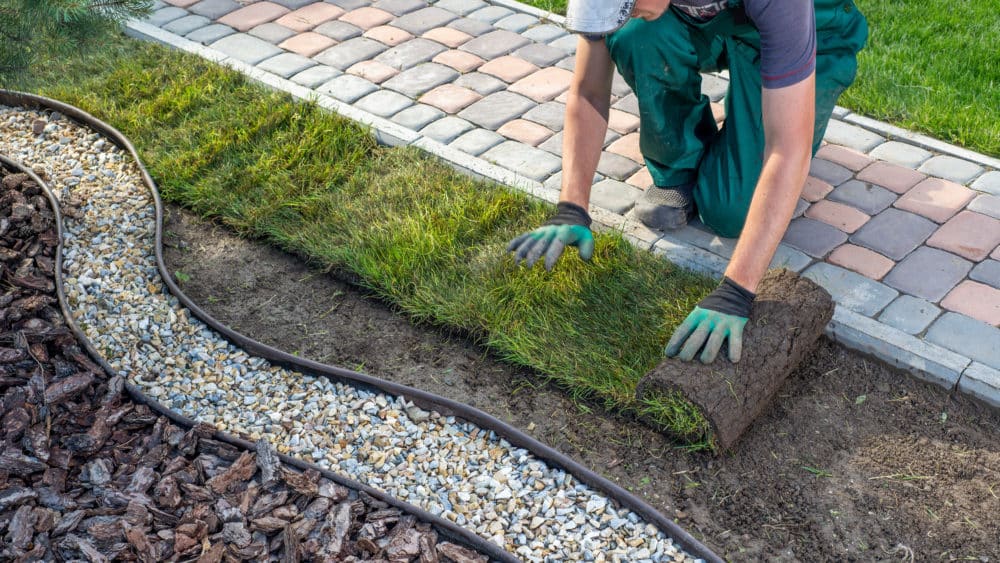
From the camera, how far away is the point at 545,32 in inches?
232

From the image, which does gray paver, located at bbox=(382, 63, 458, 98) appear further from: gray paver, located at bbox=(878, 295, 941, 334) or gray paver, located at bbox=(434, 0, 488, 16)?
gray paver, located at bbox=(878, 295, 941, 334)

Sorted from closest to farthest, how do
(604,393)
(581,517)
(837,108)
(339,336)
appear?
(581,517) → (604,393) → (339,336) → (837,108)

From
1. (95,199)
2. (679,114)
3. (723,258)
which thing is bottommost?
(95,199)

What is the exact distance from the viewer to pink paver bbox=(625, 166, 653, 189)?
460 centimetres

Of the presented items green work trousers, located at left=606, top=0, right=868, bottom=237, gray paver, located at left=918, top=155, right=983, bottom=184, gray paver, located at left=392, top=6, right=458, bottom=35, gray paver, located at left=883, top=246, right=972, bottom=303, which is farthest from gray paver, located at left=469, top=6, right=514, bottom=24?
gray paver, located at left=883, top=246, right=972, bottom=303

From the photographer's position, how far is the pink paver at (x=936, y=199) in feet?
14.3

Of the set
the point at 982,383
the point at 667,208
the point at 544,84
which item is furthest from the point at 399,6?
the point at 982,383

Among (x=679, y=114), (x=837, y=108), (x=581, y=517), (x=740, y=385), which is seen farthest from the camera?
(x=837, y=108)

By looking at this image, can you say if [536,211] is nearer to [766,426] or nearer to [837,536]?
[766,426]

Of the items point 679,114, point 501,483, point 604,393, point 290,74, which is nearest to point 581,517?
point 501,483

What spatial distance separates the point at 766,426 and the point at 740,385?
0.92 ft

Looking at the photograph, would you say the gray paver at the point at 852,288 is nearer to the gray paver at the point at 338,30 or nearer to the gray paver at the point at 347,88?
the gray paver at the point at 347,88

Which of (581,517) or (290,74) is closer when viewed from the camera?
(581,517)

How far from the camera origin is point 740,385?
3.31m
